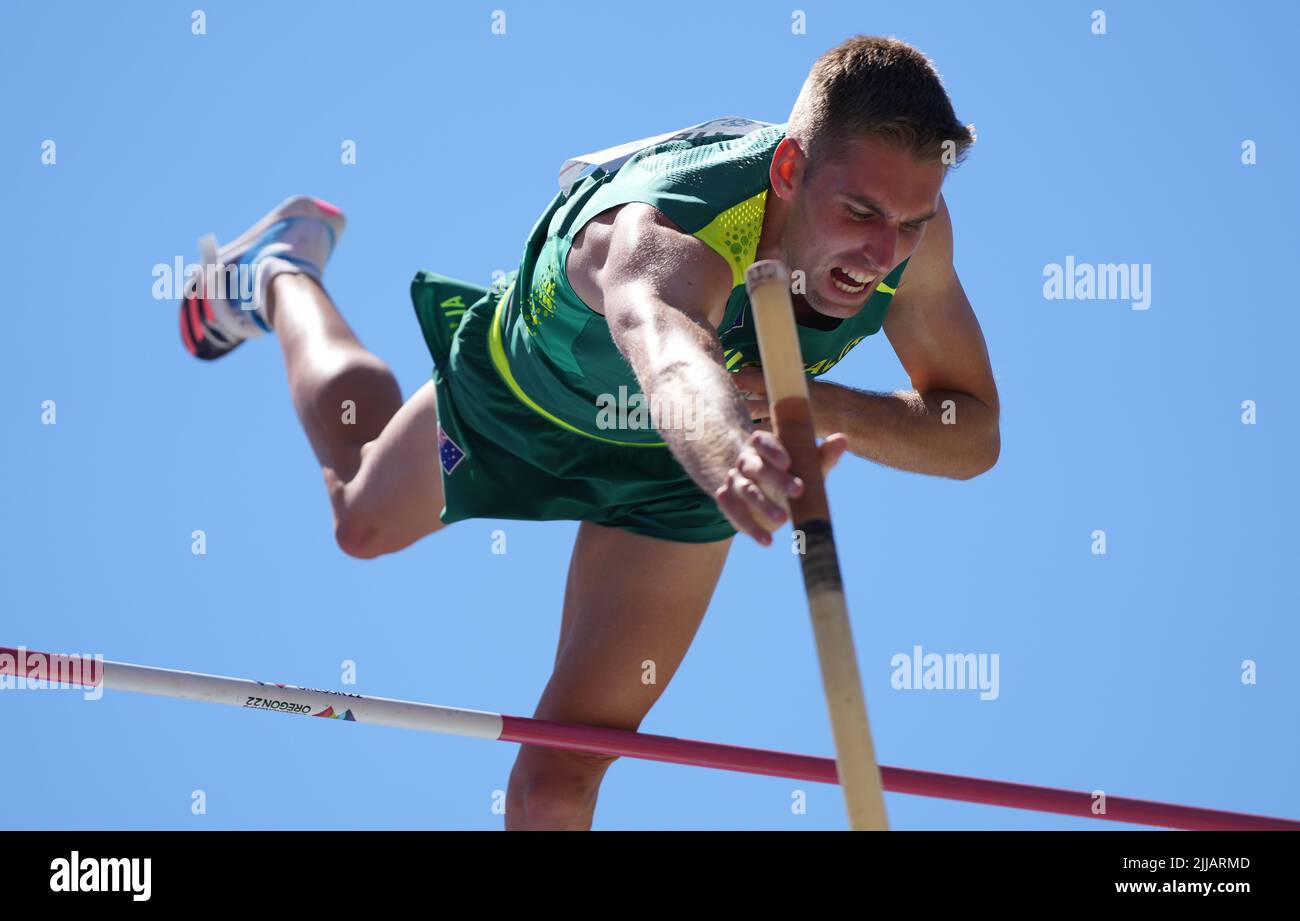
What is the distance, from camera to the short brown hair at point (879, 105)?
4188mm

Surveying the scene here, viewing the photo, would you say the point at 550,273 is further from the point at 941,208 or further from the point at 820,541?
the point at 820,541

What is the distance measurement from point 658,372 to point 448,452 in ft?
7.55

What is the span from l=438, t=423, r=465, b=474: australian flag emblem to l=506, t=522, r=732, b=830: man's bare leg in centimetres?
60

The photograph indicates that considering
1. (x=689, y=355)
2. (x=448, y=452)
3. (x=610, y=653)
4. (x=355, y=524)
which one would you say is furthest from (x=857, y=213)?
(x=355, y=524)

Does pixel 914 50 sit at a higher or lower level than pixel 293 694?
higher

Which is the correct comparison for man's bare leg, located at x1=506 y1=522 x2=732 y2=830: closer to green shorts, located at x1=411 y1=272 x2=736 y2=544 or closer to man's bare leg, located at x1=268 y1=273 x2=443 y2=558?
green shorts, located at x1=411 y1=272 x2=736 y2=544

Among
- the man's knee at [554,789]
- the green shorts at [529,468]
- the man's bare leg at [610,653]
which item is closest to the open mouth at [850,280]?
the green shorts at [529,468]

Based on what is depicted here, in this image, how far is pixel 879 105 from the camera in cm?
420

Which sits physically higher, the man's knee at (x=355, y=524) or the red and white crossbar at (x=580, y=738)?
the man's knee at (x=355, y=524)

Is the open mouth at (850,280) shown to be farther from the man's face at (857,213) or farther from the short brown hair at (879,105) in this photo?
the short brown hair at (879,105)

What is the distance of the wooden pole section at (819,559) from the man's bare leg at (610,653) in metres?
2.15
